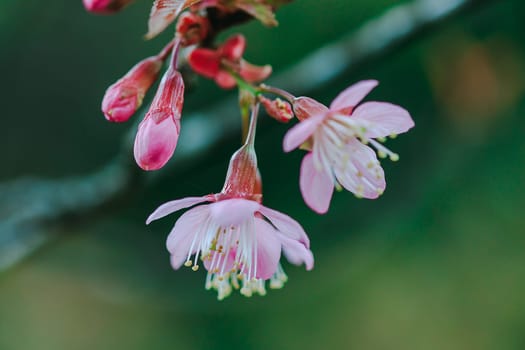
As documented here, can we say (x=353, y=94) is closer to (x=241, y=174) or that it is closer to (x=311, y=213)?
(x=241, y=174)

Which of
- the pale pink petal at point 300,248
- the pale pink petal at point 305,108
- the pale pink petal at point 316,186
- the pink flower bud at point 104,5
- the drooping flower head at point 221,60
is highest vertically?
the pink flower bud at point 104,5

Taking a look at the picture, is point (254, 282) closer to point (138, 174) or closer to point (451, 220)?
point (138, 174)

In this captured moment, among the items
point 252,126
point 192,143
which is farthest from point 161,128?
point 192,143

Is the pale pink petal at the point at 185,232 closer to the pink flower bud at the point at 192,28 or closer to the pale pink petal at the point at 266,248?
the pale pink petal at the point at 266,248

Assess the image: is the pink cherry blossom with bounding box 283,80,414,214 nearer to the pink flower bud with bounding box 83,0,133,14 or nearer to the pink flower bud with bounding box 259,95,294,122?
the pink flower bud with bounding box 259,95,294,122

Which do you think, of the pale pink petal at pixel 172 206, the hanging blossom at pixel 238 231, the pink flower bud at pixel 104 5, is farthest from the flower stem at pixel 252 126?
the pink flower bud at pixel 104 5
